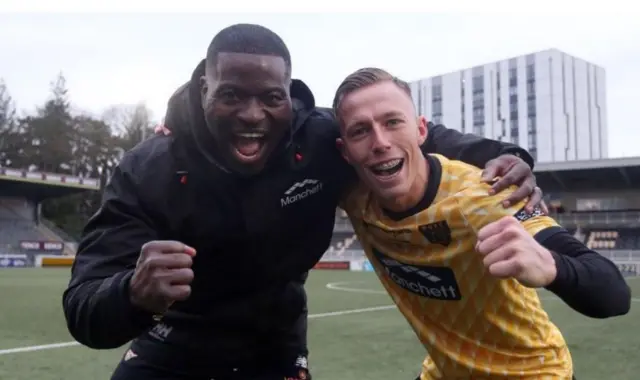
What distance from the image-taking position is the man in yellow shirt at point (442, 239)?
3.27 meters

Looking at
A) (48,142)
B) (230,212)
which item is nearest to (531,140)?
(48,142)

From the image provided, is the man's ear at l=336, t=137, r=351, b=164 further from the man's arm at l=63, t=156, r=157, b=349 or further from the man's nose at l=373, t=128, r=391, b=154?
the man's arm at l=63, t=156, r=157, b=349

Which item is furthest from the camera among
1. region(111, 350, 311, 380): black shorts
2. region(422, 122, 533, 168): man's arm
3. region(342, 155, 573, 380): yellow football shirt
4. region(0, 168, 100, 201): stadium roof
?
region(0, 168, 100, 201): stadium roof

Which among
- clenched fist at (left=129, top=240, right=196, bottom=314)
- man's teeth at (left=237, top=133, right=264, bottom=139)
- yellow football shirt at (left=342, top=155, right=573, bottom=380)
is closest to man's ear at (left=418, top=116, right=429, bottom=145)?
yellow football shirt at (left=342, top=155, right=573, bottom=380)

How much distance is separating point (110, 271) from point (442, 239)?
5.10 feet

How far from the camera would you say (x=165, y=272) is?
2365 mm

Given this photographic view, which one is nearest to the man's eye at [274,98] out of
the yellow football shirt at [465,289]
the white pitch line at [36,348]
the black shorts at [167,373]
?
the yellow football shirt at [465,289]

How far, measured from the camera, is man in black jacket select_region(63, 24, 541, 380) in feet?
10.1

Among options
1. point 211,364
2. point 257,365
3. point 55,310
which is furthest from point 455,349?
point 55,310

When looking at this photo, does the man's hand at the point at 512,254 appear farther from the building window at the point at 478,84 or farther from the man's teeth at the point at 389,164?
the building window at the point at 478,84

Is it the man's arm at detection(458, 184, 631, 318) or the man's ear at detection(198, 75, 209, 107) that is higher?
the man's ear at detection(198, 75, 209, 107)

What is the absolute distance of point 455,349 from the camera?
3469 mm

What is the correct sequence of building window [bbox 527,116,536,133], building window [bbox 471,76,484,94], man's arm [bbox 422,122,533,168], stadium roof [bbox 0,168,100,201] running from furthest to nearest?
building window [bbox 471,76,484,94], building window [bbox 527,116,536,133], stadium roof [bbox 0,168,100,201], man's arm [bbox 422,122,533,168]

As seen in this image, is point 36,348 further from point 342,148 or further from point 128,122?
point 128,122
